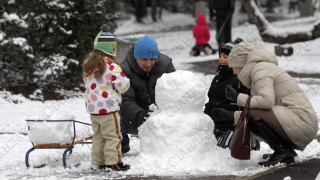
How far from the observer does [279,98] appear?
198 inches

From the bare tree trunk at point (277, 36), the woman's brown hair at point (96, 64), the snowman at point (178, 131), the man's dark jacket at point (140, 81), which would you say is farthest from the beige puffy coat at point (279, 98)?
the bare tree trunk at point (277, 36)

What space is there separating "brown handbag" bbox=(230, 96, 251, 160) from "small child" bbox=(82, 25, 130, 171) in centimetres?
112

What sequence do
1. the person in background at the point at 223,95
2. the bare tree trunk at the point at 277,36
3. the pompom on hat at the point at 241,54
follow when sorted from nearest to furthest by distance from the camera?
the pompom on hat at the point at 241,54 → the person in background at the point at 223,95 → the bare tree trunk at the point at 277,36

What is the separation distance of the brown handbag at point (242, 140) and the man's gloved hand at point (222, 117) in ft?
1.44

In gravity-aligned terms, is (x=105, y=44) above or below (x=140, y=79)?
above

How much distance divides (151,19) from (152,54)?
28.6 meters

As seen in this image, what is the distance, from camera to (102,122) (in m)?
5.27

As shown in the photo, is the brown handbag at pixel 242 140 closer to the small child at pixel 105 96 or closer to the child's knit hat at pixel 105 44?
the small child at pixel 105 96

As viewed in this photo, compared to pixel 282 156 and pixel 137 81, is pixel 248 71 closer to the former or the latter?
pixel 282 156

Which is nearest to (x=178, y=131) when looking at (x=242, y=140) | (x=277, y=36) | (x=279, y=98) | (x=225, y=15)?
(x=242, y=140)

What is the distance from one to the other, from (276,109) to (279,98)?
0.15 metres

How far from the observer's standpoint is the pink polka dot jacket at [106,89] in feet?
17.1

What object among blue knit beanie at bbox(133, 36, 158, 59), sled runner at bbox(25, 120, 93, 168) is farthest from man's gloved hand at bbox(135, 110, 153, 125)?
sled runner at bbox(25, 120, 93, 168)

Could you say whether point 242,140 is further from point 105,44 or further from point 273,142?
point 105,44
